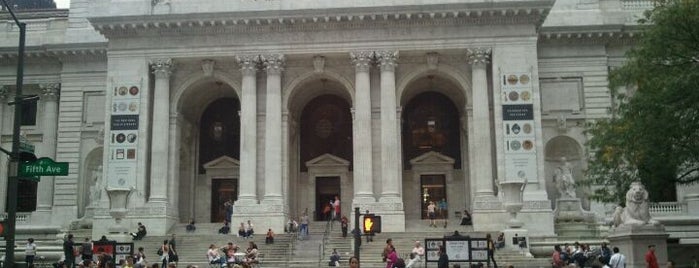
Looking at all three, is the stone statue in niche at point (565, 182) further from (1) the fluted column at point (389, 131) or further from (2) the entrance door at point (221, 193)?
(2) the entrance door at point (221, 193)

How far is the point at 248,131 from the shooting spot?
43.2 m

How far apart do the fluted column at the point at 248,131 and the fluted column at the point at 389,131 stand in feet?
24.2

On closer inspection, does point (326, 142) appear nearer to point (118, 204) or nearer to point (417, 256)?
point (118, 204)

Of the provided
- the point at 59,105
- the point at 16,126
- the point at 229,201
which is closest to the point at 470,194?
the point at 229,201

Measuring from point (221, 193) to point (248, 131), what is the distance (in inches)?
295

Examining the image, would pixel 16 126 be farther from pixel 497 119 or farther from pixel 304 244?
pixel 497 119

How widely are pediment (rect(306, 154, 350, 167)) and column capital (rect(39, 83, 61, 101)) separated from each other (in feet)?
60.2

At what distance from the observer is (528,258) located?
33.0 meters

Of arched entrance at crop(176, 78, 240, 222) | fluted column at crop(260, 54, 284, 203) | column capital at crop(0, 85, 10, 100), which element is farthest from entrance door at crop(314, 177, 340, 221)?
column capital at crop(0, 85, 10, 100)

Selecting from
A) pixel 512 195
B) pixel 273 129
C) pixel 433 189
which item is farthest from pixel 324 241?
pixel 433 189

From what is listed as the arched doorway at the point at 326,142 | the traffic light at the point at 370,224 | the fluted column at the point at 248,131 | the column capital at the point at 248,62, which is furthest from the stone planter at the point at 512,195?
the column capital at the point at 248,62

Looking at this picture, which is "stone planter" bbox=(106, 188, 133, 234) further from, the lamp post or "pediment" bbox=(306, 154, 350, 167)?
the lamp post

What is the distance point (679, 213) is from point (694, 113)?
19077 millimetres

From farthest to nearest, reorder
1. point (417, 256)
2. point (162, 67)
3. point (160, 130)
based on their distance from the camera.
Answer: point (162, 67), point (160, 130), point (417, 256)
